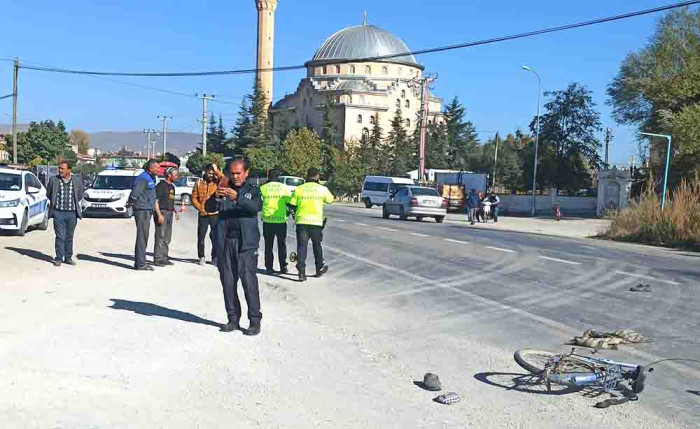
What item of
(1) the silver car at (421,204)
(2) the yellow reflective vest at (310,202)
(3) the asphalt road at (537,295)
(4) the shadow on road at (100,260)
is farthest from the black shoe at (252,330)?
(1) the silver car at (421,204)

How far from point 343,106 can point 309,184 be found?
101567 mm

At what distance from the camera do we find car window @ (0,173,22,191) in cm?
2009

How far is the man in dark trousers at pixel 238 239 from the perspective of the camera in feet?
27.1

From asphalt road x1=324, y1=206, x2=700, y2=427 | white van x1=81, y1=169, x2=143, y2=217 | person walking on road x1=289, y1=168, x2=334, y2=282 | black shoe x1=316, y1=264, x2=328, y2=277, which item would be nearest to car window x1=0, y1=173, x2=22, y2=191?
white van x1=81, y1=169, x2=143, y2=217

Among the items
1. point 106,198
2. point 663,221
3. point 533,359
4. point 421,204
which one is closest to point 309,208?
point 533,359

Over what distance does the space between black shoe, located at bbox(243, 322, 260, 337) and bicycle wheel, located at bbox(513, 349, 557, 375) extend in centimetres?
276

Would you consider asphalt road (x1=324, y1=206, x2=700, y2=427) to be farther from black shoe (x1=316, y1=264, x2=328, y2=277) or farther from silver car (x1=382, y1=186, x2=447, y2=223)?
silver car (x1=382, y1=186, x2=447, y2=223)

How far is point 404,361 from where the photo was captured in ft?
24.8

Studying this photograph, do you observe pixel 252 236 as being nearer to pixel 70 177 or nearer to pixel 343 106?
pixel 70 177

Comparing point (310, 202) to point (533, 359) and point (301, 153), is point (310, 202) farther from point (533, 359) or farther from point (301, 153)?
point (301, 153)

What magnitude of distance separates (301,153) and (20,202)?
242 ft

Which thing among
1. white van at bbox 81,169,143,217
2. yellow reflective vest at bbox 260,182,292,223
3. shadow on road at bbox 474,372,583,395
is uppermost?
yellow reflective vest at bbox 260,182,292,223

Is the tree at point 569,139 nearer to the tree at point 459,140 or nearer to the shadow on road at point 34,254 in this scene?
the tree at point 459,140

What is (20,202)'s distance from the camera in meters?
19.5
